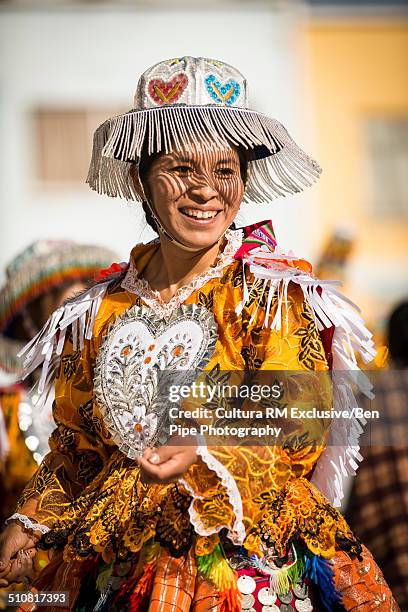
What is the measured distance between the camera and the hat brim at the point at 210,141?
3.13m

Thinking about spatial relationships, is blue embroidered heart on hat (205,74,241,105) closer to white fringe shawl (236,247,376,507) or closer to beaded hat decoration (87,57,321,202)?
beaded hat decoration (87,57,321,202)

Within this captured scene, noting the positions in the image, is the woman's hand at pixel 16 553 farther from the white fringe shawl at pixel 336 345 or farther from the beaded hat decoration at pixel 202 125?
the beaded hat decoration at pixel 202 125

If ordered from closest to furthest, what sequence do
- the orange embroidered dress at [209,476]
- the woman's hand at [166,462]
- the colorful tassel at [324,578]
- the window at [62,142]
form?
the woman's hand at [166,462] → the orange embroidered dress at [209,476] → the colorful tassel at [324,578] → the window at [62,142]

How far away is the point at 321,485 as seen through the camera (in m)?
3.20

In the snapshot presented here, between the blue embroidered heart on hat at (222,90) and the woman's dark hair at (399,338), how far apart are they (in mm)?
2343

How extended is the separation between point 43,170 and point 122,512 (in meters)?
14.1

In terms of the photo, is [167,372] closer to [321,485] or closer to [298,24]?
[321,485]

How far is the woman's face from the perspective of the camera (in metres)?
3.15

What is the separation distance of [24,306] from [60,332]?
2033 millimetres

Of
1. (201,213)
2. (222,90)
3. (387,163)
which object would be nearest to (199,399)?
(201,213)

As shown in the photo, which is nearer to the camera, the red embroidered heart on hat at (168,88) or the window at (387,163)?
the red embroidered heart on hat at (168,88)

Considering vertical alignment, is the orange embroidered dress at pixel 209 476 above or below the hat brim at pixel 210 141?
below

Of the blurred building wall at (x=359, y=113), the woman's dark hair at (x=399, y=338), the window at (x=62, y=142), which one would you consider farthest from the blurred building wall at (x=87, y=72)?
the woman's dark hair at (x=399, y=338)

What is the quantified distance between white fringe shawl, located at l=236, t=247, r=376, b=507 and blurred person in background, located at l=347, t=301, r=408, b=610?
79.8 inches
